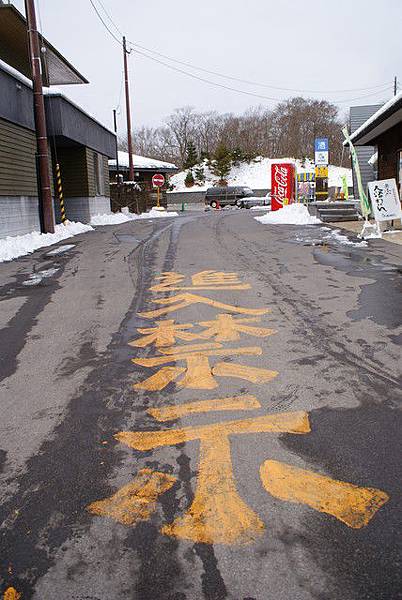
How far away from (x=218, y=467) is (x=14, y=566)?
1.10 m

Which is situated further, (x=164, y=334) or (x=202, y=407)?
(x=164, y=334)

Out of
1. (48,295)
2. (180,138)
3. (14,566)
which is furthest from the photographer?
(180,138)

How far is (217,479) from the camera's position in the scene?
8.79 feet

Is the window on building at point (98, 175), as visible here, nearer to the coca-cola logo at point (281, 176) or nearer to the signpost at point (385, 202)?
the coca-cola logo at point (281, 176)

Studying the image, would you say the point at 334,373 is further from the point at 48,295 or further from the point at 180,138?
the point at 180,138

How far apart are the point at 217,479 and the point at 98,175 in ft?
79.3

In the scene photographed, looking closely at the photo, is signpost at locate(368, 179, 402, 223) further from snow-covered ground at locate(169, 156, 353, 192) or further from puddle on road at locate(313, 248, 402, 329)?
snow-covered ground at locate(169, 156, 353, 192)

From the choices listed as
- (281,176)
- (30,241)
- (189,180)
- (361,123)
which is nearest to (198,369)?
(30,241)

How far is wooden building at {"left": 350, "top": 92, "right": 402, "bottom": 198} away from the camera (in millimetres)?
14803

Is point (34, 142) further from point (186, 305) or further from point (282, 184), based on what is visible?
point (186, 305)

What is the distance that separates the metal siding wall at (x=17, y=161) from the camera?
560 inches

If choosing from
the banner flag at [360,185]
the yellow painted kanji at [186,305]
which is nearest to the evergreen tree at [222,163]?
the banner flag at [360,185]

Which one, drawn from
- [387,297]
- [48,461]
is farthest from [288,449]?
[387,297]

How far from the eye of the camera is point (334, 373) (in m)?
4.09
